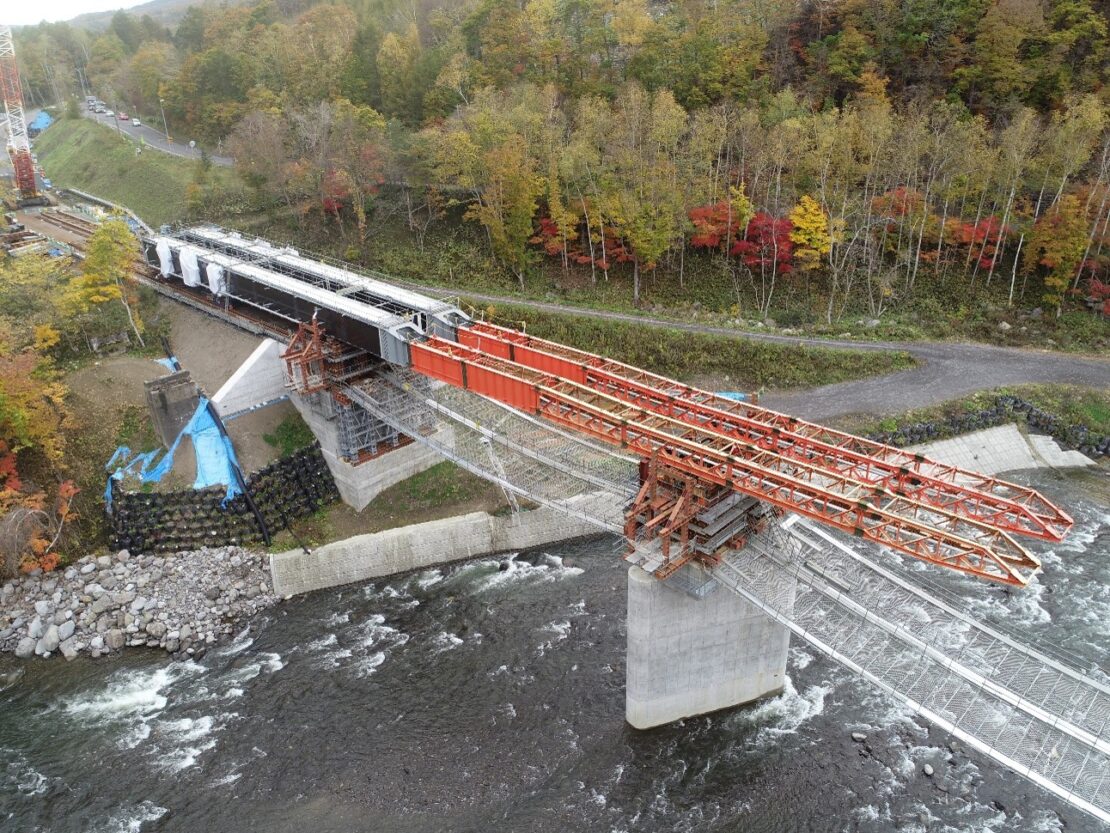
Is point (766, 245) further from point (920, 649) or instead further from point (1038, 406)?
point (920, 649)

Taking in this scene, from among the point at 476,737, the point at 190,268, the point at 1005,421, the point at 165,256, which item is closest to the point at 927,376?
the point at 1005,421

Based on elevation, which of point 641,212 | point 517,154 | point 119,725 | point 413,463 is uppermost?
point 517,154

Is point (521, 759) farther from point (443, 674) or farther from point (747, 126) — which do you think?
point (747, 126)

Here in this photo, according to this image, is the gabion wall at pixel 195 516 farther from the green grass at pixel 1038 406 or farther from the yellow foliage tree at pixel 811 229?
the yellow foliage tree at pixel 811 229

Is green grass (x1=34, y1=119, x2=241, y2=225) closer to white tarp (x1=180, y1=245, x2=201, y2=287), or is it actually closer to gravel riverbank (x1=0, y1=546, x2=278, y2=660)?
white tarp (x1=180, y1=245, x2=201, y2=287)

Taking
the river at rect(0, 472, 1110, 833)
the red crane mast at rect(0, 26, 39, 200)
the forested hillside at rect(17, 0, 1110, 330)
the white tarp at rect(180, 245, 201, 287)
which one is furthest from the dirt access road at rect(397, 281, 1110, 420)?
the red crane mast at rect(0, 26, 39, 200)

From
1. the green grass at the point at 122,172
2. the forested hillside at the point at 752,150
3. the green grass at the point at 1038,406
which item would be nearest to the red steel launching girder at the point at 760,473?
Result: the green grass at the point at 1038,406

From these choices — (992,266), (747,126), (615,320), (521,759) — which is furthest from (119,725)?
(992,266)
